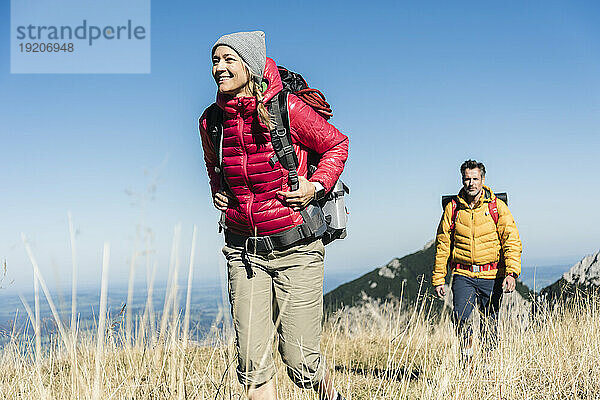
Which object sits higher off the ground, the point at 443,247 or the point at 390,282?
the point at 443,247

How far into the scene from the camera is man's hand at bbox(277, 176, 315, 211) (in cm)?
269

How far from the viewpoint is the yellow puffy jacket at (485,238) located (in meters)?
4.80

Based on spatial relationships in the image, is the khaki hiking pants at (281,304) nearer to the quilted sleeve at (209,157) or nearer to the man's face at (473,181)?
the quilted sleeve at (209,157)

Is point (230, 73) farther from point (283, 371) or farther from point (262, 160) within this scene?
point (283, 371)

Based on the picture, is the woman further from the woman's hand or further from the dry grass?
the dry grass

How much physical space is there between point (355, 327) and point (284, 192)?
17.5 feet

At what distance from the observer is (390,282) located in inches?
403

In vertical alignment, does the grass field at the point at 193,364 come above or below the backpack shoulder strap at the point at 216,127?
below

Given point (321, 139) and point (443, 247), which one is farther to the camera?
point (443, 247)

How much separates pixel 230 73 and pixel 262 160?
0.49m

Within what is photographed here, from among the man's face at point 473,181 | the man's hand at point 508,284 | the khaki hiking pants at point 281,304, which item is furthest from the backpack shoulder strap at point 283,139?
the man's hand at point 508,284

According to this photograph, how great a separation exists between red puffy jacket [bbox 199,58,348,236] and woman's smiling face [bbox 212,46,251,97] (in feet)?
0.19

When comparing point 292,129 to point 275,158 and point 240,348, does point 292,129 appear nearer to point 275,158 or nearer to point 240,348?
point 275,158

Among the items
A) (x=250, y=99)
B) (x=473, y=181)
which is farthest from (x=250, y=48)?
(x=473, y=181)
